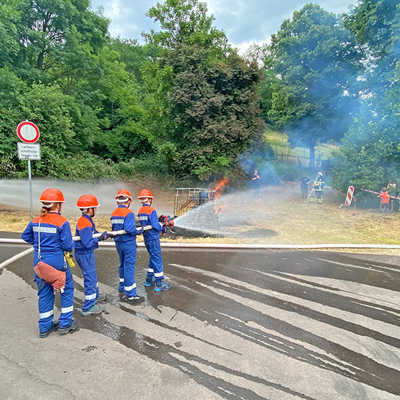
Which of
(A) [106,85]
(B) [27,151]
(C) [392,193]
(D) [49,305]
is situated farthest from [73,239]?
(A) [106,85]

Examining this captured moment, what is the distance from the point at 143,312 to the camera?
416cm

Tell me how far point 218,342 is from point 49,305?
2.12 metres

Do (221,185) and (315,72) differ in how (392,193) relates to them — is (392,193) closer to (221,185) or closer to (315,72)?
(221,185)

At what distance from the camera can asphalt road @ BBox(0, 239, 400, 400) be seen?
8.95ft

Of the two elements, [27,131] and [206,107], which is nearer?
[27,131]

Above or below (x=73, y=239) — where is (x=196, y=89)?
above

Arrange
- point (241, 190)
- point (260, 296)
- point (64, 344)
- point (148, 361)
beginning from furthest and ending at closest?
point (241, 190)
point (260, 296)
point (64, 344)
point (148, 361)

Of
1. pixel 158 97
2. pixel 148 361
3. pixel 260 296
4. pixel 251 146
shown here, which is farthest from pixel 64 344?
pixel 158 97

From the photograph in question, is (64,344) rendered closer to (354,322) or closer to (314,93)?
(354,322)

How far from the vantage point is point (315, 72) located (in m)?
20.6

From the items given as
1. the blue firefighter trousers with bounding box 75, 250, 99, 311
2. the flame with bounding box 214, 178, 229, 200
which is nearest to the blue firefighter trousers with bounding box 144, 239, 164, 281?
the blue firefighter trousers with bounding box 75, 250, 99, 311

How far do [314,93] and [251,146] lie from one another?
25.6ft

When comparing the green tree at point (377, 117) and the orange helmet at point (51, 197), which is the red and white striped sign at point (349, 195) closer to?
the green tree at point (377, 117)

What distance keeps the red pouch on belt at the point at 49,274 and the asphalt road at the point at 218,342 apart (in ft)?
2.20
